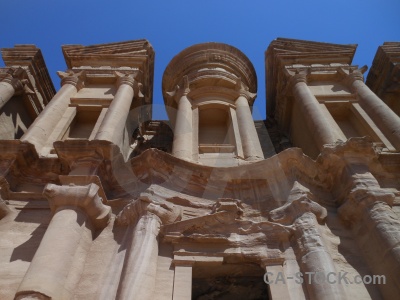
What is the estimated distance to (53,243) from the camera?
→ 241 inches

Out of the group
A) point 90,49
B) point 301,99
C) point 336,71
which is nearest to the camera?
point 301,99

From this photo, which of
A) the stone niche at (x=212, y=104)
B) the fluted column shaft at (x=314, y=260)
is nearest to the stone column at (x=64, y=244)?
the fluted column shaft at (x=314, y=260)

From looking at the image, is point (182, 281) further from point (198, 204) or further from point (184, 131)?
point (184, 131)

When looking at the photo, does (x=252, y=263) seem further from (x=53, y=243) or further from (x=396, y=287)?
(x=53, y=243)

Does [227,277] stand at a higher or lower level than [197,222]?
lower

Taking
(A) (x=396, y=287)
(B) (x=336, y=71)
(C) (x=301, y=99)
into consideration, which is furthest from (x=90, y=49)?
(A) (x=396, y=287)

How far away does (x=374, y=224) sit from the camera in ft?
22.7

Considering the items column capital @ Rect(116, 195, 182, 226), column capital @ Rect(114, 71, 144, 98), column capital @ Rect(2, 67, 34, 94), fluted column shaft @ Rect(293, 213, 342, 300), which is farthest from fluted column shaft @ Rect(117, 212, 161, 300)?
column capital @ Rect(2, 67, 34, 94)

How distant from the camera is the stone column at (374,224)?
623cm

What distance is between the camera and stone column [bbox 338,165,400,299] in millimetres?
6230

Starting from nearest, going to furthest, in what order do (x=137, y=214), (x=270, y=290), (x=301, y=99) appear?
(x=270, y=290), (x=137, y=214), (x=301, y=99)

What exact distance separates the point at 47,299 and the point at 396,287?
551cm

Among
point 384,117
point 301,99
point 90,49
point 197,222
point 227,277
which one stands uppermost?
point 90,49

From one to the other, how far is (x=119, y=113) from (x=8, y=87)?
4693 millimetres
